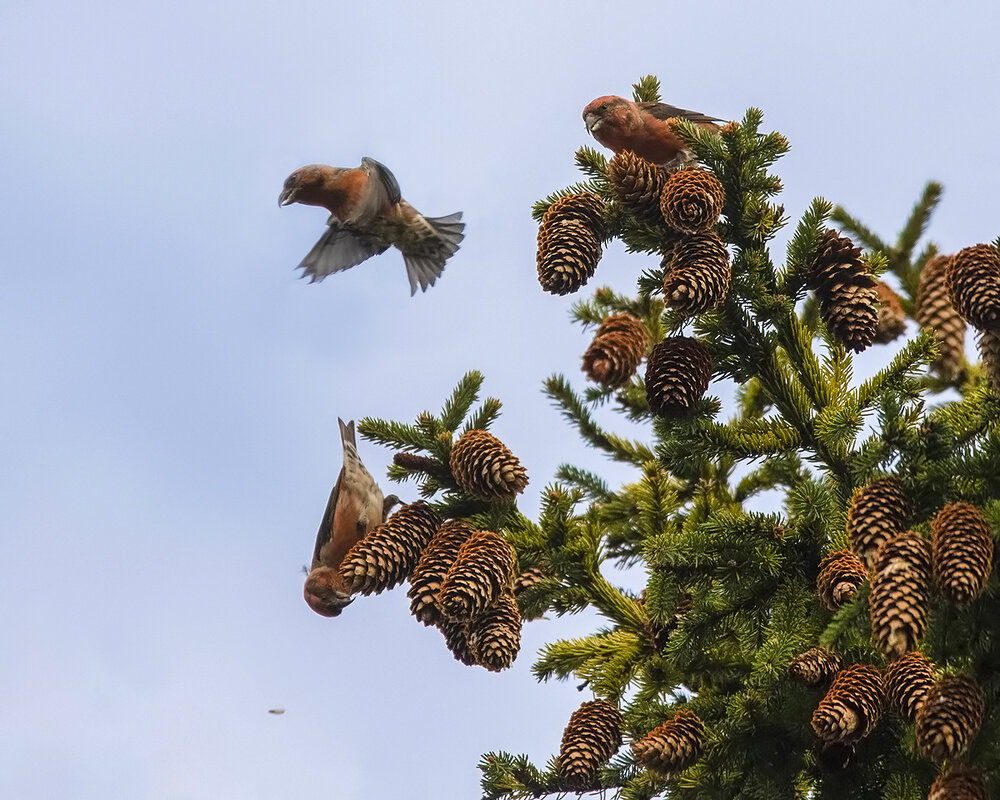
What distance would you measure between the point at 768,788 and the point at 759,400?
187 cm

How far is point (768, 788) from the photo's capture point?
8.89 feet

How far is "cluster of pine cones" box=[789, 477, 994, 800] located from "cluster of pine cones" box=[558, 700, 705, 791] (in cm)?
37

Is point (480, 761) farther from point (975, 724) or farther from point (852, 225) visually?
point (852, 225)

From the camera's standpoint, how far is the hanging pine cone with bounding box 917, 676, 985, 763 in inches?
83.3

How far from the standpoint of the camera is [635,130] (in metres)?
3.27

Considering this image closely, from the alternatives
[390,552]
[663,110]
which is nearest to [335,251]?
[663,110]

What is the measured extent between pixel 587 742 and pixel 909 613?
1003 millimetres

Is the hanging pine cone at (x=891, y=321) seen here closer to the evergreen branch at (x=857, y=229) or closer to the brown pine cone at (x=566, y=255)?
the evergreen branch at (x=857, y=229)

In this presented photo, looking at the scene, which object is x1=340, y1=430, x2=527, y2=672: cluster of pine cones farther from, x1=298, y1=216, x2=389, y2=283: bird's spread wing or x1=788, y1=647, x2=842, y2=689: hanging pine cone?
x1=298, y1=216, x2=389, y2=283: bird's spread wing

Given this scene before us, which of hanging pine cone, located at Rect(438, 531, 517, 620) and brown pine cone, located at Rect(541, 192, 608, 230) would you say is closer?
hanging pine cone, located at Rect(438, 531, 517, 620)

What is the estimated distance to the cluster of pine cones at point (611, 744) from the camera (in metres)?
2.58

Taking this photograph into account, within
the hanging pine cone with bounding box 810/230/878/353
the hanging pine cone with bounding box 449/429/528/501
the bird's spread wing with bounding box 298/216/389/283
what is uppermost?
the bird's spread wing with bounding box 298/216/389/283

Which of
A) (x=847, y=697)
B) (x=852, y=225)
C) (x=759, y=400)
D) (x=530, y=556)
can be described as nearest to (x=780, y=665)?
(x=847, y=697)

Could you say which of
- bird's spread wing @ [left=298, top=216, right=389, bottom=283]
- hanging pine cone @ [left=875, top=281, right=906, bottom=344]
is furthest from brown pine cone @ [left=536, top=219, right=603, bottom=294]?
bird's spread wing @ [left=298, top=216, right=389, bottom=283]
